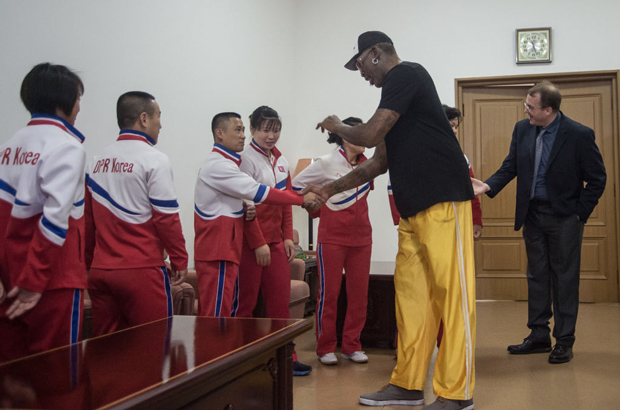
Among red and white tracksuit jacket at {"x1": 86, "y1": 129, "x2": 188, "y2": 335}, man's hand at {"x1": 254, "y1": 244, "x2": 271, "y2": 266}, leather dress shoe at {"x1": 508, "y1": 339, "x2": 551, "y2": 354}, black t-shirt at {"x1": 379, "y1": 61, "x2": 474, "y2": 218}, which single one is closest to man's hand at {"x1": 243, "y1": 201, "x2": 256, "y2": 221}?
man's hand at {"x1": 254, "y1": 244, "x2": 271, "y2": 266}

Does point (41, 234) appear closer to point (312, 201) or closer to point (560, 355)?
point (312, 201)

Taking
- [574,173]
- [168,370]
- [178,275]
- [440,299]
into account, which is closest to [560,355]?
[574,173]

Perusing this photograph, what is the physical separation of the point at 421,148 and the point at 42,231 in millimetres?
1380

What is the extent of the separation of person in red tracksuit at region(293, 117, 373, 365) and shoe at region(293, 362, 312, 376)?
0.74ft

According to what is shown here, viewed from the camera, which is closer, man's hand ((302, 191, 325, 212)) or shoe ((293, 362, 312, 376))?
man's hand ((302, 191, 325, 212))

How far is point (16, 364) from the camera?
1212 mm

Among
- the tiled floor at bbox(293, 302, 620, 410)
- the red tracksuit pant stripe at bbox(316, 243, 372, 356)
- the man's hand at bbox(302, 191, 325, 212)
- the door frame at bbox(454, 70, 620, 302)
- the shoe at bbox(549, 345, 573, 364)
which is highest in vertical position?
the door frame at bbox(454, 70, 620, 302)

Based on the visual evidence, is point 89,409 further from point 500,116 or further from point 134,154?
point 500,116

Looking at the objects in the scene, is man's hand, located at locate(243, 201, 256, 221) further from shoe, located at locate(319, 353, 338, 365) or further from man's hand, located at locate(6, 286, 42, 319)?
man's hand, located at locate(6, 286, 42, 319)

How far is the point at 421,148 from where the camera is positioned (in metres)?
2.21

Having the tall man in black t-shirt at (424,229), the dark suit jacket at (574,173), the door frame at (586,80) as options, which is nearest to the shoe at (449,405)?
the tall man in black t-shirt at (424,229)

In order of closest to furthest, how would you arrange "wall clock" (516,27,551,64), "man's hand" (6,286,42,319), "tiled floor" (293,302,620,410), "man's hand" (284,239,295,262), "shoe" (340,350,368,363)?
1. "man's hand" (6,286,42,319)
2. "tiled floor" (293,302,620,410)
3. "man's hand" (284,239,295,262)
4. "shoe" (340,350,368,363)
5. "wall clock" (516,27,551,64)

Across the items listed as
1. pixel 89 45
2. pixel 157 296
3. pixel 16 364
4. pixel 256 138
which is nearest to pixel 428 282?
pixel 157 296

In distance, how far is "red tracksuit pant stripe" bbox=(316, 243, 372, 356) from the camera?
3.25 metres
